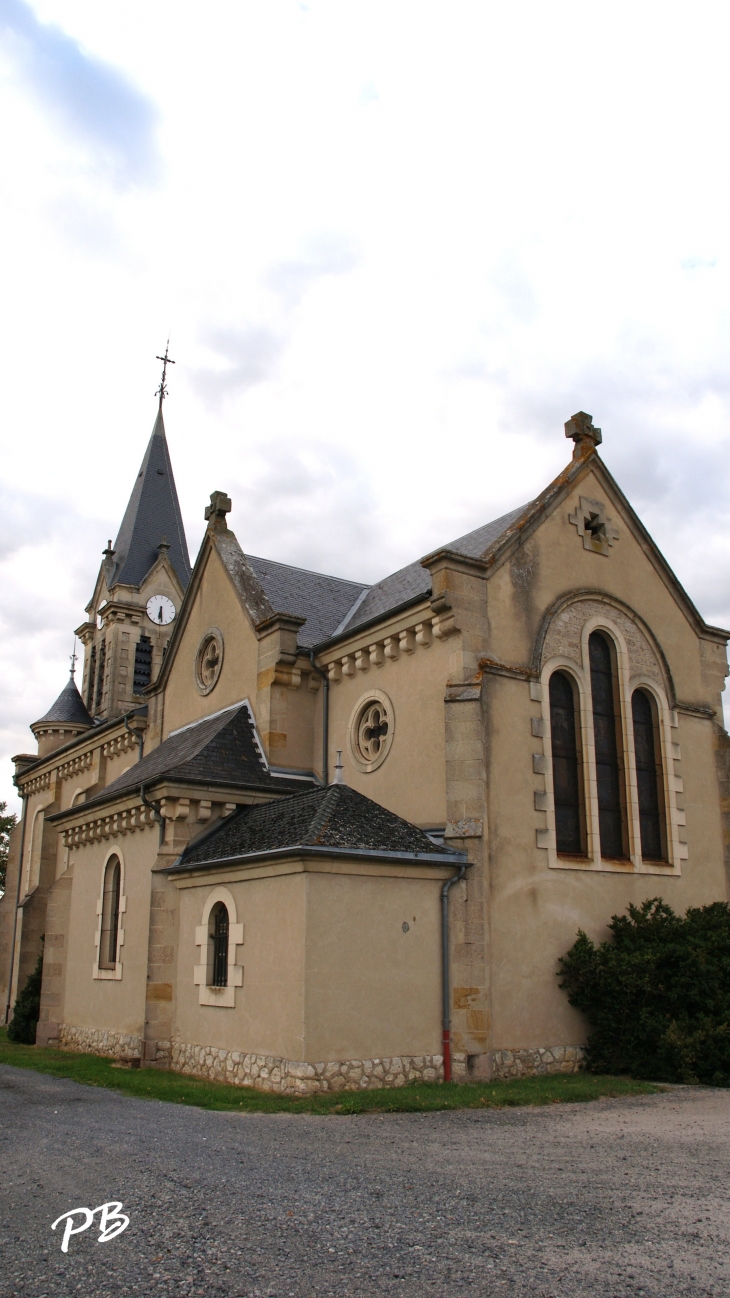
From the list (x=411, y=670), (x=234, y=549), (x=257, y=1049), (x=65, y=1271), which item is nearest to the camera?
(x=65, y=1271)

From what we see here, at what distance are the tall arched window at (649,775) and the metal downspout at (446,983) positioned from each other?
199 inches

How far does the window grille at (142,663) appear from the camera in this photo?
40.3 m

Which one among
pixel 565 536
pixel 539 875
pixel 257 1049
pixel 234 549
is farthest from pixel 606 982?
pixel 234 549

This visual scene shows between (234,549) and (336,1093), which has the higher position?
(234,549)

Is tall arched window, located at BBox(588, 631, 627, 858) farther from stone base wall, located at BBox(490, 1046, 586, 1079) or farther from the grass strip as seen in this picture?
the grass strip

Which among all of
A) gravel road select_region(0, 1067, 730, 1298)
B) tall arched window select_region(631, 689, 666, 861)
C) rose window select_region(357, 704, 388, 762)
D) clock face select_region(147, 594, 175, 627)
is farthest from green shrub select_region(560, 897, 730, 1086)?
clock face select_region(147, 594, 175, 627)

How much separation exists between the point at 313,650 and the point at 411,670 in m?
3.28

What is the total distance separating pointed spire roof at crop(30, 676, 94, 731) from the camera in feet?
122

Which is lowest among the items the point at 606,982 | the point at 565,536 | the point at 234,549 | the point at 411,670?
the point at 606,982

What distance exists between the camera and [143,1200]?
7250mm

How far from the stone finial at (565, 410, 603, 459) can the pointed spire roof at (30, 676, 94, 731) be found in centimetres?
2350

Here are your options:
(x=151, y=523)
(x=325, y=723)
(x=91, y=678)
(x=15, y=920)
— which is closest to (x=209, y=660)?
(x=325, y=723)

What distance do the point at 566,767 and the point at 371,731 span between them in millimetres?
3715

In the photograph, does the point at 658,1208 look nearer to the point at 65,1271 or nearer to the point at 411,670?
the point at 65,1271
